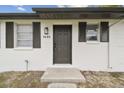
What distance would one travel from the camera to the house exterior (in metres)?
10.7

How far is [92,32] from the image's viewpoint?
36.1ft

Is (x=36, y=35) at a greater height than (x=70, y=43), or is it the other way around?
(x=36, y=35)

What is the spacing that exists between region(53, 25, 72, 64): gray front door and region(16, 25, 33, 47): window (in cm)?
144

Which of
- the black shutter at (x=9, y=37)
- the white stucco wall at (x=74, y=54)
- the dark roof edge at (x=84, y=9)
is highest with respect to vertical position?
the dark roof edge at (x=84, y=9)

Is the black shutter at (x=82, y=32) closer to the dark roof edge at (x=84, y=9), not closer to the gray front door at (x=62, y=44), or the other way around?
the gray front door at (x=62, y=44)

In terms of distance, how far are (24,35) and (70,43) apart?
2697 mm

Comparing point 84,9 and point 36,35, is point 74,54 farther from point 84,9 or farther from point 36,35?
point 84,9

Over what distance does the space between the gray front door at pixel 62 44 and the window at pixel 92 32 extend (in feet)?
3.33

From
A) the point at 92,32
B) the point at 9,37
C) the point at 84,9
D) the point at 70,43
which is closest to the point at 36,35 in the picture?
the point at 9,37

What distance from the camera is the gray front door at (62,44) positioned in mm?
11070

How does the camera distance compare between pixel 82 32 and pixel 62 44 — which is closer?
pixel 82 32

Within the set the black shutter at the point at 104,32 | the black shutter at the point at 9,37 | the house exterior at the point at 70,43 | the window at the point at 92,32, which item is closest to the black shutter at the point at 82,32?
the house exterior at the point at 70,43

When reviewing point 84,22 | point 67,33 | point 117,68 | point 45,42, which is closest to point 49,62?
point 45,42

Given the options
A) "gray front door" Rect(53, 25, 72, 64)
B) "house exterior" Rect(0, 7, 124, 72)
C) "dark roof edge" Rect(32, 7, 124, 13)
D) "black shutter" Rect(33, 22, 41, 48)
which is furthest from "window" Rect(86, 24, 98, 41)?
"black shutter" Rect(33, 22, 41, 48)
